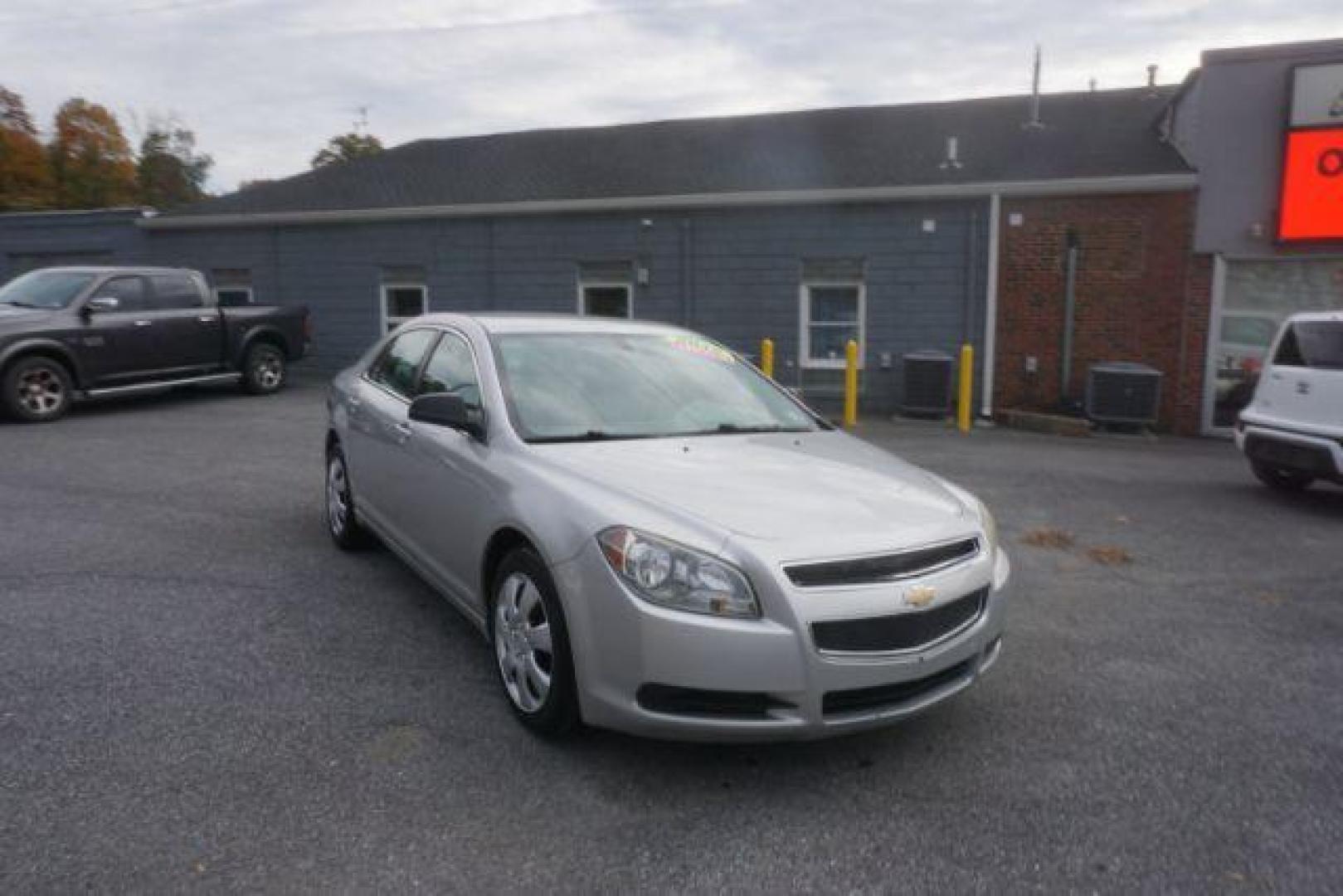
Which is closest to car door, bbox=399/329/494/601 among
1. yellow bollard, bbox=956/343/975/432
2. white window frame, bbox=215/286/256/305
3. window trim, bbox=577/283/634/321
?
yellow bollard, bbox=956/343/975/432

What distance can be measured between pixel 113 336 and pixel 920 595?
11738 mm

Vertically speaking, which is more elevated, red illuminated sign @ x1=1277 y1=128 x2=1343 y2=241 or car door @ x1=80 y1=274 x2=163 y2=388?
red illuminated sign @ x1=1277 y1=128 x2=1343 y2=241

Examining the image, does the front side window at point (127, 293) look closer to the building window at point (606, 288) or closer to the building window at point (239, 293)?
the building window at point (239, 293)

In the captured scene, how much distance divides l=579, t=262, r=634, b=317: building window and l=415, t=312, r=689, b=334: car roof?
11.4 metres

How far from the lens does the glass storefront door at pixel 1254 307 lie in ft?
Answer: 42.6

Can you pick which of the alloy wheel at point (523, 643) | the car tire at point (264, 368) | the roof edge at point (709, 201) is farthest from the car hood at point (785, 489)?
the car tire at point (264, 368)

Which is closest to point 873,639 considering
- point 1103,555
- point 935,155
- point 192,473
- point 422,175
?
point 1103,555

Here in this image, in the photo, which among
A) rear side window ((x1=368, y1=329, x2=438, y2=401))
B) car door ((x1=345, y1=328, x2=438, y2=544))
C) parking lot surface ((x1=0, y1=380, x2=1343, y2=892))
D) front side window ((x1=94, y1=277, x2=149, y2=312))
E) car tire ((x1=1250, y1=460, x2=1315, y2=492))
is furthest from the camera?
front side window ((x1=94, y1=277, x2=149, y2=312))

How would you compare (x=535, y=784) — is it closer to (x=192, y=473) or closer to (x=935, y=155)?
(x=192, y=473)

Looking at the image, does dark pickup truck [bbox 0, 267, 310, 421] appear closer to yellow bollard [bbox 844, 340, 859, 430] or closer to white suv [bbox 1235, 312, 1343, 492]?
yellow bollard [bbox 844, 340, 859, 430]

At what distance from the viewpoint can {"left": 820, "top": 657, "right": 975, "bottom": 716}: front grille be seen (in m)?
3.06

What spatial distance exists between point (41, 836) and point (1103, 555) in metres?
5.82

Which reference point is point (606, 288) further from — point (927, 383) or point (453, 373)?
point (453, 373)

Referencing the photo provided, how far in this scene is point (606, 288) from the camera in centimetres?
1683
